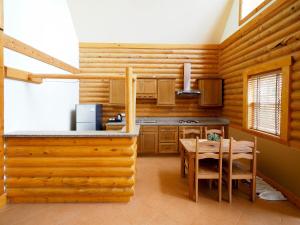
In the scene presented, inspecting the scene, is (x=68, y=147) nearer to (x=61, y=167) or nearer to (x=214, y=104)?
(x=61, y=167)

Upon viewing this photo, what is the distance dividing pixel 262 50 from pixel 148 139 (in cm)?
344

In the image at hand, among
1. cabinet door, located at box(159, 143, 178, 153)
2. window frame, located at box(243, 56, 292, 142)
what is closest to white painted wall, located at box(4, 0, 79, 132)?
cabinet door, located at box(159, 143, 178, 153)

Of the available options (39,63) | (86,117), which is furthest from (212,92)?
(39,63)

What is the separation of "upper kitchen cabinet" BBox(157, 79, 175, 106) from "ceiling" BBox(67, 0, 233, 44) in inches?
50.3

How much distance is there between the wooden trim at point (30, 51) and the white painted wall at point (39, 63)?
77 millimetres

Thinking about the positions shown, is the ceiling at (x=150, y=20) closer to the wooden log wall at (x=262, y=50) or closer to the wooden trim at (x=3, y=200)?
the wooden log wall at (x=262, y=50)

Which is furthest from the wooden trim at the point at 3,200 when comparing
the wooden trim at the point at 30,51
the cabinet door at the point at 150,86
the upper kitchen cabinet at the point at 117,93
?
the cabinet door at the point at 150,86

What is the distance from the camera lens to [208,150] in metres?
3.29

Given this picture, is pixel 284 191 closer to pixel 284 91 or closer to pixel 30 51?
pixel 284 91

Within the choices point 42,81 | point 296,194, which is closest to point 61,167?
point 42,81

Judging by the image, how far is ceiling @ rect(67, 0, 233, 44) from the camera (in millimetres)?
5629

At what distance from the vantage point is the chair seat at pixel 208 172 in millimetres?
3275

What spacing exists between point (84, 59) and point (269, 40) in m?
4.83

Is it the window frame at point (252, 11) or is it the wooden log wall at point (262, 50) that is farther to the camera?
the window frame at point (252, 11)
